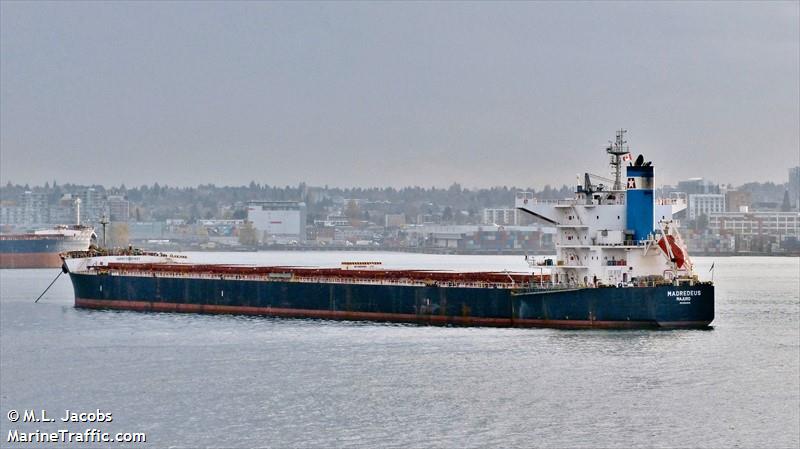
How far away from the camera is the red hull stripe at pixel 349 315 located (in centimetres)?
4478

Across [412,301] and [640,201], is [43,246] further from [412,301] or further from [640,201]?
[640,201]

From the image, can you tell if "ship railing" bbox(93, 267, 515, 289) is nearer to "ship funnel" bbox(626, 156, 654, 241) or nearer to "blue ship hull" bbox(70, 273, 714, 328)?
"blue ship hull" bbox(70, 273, 714, 328)

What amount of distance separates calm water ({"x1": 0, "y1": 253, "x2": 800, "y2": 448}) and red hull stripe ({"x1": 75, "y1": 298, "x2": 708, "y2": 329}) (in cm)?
74

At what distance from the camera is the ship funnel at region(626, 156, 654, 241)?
4509 centimetres

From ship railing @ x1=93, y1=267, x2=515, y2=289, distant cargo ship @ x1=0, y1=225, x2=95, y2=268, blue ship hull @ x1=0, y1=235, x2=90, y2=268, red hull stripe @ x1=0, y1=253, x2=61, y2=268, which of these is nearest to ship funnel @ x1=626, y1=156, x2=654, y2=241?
ship railing @ x1=93, y1=267, x2=515, y2=289

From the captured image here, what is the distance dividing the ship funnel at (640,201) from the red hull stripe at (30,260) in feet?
261

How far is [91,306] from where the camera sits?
199 feet

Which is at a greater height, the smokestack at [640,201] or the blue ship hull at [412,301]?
the smokestack at [640,201]

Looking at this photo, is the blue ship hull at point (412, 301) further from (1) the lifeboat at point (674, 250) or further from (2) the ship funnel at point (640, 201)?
(2) the ship funnel at point (640, 201)

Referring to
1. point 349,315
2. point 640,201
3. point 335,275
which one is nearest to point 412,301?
point 349,315

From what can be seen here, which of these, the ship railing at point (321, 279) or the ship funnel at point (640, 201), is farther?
the ship railing at point (321, 279)

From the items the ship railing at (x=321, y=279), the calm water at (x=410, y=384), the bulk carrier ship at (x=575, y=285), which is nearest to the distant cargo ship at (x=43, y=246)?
the ship railing at (x=321, y=279)

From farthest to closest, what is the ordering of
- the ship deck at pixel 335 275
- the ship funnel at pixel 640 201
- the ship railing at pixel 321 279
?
the ship deck at pixel 335 275 → the ship railing at pixel 321 279 → the ship funnel at pixel 640 201

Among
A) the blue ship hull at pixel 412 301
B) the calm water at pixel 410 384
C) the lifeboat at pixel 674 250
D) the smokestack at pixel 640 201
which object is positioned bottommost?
the calm water at pixel 410 384
